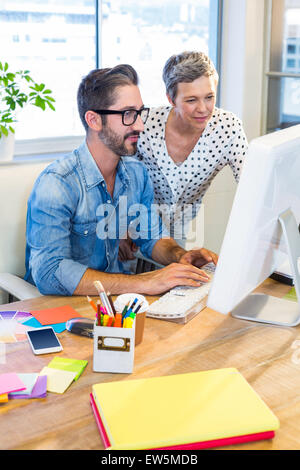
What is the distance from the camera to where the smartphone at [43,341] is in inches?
49.8

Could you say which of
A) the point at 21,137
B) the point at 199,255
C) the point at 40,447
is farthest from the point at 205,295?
the point at 21,137

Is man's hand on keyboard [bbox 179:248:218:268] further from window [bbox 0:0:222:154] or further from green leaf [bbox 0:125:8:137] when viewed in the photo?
window [bbox 0:0:222:154]

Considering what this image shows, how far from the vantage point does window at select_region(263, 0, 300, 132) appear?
3.05 metres

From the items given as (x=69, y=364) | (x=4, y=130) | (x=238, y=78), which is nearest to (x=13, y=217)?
(x=4, y=130)

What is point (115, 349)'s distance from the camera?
1.18 m

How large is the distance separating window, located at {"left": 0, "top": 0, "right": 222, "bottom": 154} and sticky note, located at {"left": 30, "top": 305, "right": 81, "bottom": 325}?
128cm

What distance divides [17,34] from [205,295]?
1539mm

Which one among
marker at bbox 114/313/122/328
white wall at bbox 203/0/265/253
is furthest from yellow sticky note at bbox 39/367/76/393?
white wall at bbox 203/0/265/253

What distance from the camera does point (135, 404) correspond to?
103 cm

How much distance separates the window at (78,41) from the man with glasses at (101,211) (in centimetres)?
82

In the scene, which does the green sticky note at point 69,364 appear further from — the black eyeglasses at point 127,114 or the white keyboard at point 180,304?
the black eyeglasses at point 127,114

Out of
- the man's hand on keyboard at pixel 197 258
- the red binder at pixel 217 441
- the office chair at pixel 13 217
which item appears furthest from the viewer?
the office chair at pixel 13 217

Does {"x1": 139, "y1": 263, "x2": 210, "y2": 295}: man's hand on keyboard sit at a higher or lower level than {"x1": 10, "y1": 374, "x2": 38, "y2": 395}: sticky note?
higher

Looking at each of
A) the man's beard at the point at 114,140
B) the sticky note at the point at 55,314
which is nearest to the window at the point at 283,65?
the man's beard at the point at 114,140
